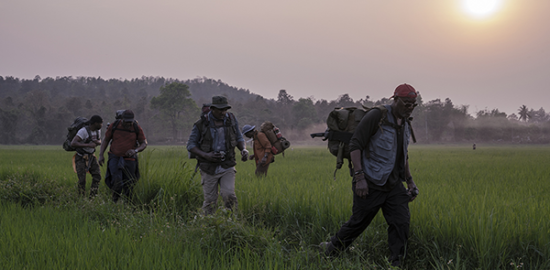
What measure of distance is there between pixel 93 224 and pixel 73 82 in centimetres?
18317

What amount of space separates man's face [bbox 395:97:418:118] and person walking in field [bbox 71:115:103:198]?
225 inches

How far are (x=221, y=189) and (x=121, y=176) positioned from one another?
2.34 metres

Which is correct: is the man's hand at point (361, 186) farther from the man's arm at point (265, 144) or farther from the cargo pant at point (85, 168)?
the cargo pant at point (85, 168)

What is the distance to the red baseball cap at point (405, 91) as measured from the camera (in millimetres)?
3488

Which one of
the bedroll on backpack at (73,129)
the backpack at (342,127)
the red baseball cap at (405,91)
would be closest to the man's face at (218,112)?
the backpack at (342,127)

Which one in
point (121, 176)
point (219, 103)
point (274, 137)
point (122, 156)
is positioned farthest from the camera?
point (274, 137)

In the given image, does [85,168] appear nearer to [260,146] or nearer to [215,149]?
[215,149]

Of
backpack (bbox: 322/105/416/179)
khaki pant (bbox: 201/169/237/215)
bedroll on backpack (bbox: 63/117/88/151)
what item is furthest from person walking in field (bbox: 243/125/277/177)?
backpack (bbox: 322/105/416/179)

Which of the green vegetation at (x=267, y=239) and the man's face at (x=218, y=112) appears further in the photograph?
the man's face at (x=218, y=112)

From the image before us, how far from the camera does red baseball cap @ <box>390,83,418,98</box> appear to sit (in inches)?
137

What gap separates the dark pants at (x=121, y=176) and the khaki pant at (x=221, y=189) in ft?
6.12

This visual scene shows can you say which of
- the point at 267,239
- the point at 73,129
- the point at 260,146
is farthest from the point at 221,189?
the point at 73,129

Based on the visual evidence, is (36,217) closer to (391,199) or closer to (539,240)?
(391,199)

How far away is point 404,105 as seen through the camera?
351 cm
